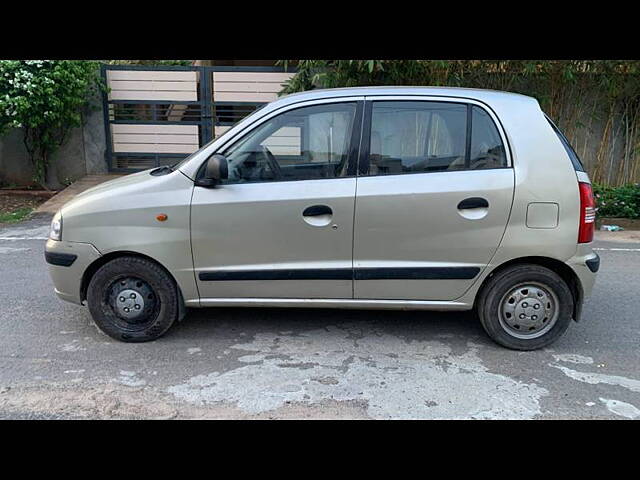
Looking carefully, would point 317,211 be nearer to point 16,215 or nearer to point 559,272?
point 559,272

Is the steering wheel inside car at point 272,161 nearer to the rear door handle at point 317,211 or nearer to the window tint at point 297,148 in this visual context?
the window tint at point 297,148

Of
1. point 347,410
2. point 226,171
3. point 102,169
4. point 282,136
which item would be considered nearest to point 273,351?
point 347,410

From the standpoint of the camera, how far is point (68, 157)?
998cm

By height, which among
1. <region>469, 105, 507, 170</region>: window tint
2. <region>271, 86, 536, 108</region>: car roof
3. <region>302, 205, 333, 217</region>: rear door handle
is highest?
<region>271, 86, 536, 108</region>: car roof

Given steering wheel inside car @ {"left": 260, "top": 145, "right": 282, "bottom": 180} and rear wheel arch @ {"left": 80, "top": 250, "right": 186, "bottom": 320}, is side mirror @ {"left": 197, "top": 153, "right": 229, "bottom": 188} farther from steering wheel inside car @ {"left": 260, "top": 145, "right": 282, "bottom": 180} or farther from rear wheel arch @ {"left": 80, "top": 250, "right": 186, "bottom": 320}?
rear wheel arch @ {"left": 80, "top": 250, "right": 186, "bottom": 320}

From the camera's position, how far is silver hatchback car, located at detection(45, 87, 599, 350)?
3414mm

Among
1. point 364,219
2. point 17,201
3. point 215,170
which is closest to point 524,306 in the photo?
point 364,219

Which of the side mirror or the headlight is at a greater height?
the side mirror

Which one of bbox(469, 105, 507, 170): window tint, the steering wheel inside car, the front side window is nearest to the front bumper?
the steering wheel inside car

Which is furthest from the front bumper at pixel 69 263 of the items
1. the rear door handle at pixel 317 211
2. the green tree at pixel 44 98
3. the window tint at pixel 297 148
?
the green tree at pixel 44 98

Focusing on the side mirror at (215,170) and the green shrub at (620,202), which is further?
the green shrub at (620,202)

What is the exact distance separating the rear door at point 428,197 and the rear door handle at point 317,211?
0.21 meters

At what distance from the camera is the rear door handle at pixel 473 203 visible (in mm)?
3387

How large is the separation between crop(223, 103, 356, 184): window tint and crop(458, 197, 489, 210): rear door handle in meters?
0.84
